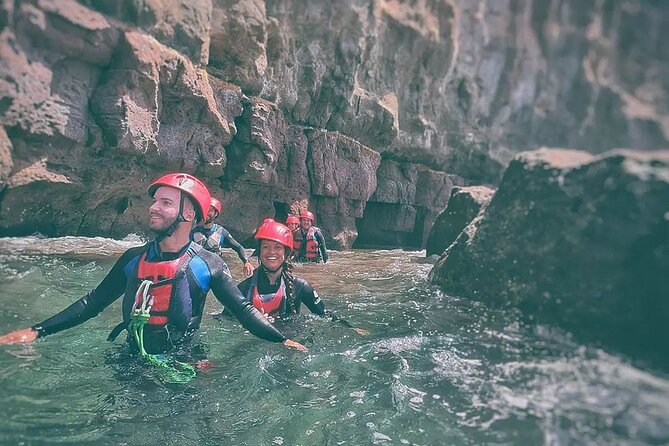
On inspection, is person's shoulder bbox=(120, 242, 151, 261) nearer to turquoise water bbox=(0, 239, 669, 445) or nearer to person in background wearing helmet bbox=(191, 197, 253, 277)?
turquoise water bbox=(0, 239, 669, 445)

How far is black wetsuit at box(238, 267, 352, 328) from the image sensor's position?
212 inches

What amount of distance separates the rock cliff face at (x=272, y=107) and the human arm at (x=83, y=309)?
13.1 ft

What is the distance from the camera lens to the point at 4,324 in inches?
177

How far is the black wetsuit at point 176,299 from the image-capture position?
3900 millimetres

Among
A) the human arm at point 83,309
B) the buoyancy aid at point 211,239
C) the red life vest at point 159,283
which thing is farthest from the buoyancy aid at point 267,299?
the buoyancy aid at point 211,239

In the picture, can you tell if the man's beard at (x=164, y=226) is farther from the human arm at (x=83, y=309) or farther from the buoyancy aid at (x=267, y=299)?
the buoyancy aid at (x=267, y=299)

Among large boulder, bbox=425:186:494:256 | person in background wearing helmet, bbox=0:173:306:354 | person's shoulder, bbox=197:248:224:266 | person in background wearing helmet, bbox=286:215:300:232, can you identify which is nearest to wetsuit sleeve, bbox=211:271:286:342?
person in background wearing helmet, bbox=0:173:306:354

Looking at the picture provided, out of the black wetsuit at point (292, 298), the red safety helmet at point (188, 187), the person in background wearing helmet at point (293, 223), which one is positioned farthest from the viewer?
the person in background wearing helmet at point (293, 223)

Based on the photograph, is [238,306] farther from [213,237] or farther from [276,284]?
[213,237]

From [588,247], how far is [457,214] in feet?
25.1

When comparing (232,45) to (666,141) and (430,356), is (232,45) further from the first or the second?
(666,141)

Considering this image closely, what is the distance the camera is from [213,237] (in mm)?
8492

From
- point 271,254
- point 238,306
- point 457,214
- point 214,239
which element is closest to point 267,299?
point 271,254

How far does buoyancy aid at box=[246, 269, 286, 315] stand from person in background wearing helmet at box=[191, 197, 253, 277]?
81.5 inches
